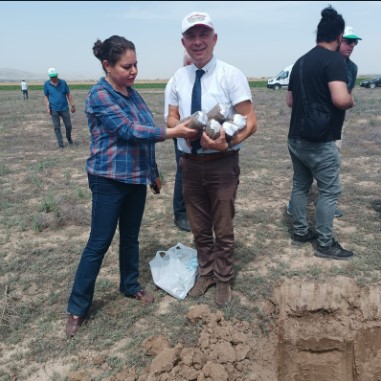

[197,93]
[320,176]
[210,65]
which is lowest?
[320,176]

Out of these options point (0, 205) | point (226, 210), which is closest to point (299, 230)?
point (226, 210)

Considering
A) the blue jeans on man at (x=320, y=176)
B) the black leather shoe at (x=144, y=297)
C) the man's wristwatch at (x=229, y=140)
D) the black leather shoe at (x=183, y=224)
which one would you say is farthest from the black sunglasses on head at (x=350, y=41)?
the black leather shoe at (x=144, y=297)

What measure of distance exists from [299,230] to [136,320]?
1957mm

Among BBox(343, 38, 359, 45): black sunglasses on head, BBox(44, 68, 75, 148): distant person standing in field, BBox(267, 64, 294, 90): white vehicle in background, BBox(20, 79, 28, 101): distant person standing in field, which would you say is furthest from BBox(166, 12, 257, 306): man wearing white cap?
BBox(267, 64, 294, 90): white vehicle in background

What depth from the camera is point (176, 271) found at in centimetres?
325

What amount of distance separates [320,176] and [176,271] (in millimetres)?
1558

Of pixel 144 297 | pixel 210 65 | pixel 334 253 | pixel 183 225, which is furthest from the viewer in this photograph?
pixel 183 225

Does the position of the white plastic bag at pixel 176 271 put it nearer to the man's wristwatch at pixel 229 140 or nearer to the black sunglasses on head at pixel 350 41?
the man's wristwatch at pixel 229 140

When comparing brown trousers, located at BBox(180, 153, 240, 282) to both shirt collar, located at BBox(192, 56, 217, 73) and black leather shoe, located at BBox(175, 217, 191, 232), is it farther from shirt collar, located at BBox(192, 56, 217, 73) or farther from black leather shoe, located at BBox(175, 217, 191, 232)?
black leather shoe, located at BBox(175, 217, 191, 232)

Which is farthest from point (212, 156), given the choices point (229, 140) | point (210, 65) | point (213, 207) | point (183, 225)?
point (183, 225)

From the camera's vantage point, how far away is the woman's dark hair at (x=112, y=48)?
2.36m

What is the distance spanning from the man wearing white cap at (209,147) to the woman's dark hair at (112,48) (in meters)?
0.41

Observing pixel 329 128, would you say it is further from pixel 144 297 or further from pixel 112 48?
pixel 144 297

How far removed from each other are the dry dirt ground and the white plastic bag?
96mm
